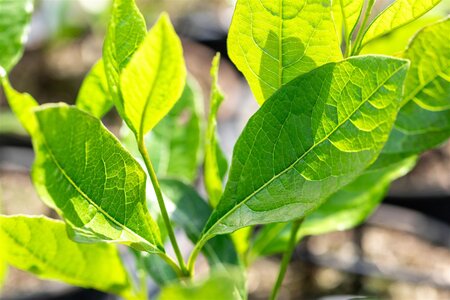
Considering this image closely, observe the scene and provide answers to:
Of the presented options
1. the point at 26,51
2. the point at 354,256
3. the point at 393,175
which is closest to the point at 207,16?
the point at 26,51

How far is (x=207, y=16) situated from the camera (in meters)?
4.34

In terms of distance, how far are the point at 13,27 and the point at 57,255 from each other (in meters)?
0.27

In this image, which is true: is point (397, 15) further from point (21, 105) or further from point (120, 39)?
point (21, 105)

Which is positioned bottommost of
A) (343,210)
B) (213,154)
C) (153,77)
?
(343,210)

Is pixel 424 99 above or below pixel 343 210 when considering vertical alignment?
above

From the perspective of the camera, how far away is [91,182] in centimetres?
59

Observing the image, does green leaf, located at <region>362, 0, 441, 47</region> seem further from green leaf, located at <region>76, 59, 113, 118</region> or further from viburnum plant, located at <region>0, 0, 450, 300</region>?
green leaf, located at <region>76, 59, 113, 118</region>

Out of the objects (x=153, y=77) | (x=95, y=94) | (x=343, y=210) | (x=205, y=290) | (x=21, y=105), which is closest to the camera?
(x=205, y=290)

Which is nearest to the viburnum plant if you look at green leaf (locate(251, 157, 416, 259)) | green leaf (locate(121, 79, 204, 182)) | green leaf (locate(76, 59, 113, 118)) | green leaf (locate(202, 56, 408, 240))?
green leaf (locate(202, 56, 408, 240))

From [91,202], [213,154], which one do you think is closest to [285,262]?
[213,154]

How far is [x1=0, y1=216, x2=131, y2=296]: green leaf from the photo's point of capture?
0.66m

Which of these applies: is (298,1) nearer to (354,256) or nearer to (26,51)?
(354,256)

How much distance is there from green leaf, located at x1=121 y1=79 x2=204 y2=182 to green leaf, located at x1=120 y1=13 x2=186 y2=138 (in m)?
0.42

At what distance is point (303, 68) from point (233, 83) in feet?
10.3
